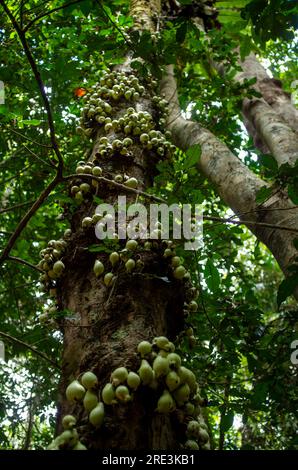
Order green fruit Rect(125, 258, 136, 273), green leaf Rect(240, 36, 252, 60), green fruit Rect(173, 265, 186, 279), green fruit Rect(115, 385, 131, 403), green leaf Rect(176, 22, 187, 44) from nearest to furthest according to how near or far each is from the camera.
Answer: green fruit Rect(115, 385, 131, 403) → green fruit Rect(125, 258, 136, 273) → green fruit Rect(173, 265, 186, 279) → green leaf Rect(176, 22, 187, 44) → green leaf Rect(240, 36, 252, 60)

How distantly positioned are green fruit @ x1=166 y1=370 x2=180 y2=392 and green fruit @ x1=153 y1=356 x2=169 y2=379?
0.02m

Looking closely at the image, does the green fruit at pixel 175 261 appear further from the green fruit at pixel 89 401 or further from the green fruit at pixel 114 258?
the green fruit at pixel 89 401

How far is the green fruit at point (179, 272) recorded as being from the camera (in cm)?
184

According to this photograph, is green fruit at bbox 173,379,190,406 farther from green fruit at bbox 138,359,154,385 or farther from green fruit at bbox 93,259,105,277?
green fruit at bbox 93,259,105,277

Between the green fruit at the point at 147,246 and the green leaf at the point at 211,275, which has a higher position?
the green leaf at the point at 211,275

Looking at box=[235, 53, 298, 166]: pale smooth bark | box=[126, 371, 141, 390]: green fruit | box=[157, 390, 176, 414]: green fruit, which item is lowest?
box=[157, 390, 176, 414]: green fruit

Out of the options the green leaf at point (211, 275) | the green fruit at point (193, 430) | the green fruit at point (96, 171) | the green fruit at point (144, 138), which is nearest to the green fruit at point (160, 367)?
the green fruit at point (193, 430)

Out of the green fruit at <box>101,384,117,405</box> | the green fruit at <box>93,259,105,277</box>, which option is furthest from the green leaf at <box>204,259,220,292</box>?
the green fruit at <box>101,384,117,405</box>

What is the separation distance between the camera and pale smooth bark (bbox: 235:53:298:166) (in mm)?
3281

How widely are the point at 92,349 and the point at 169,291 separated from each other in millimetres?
457

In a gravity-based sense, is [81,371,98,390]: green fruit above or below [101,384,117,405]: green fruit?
above

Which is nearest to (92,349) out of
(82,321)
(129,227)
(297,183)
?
(82,321)

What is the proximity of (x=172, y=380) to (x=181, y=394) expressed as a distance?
63 millimetres

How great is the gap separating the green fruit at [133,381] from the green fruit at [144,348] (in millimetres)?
101
